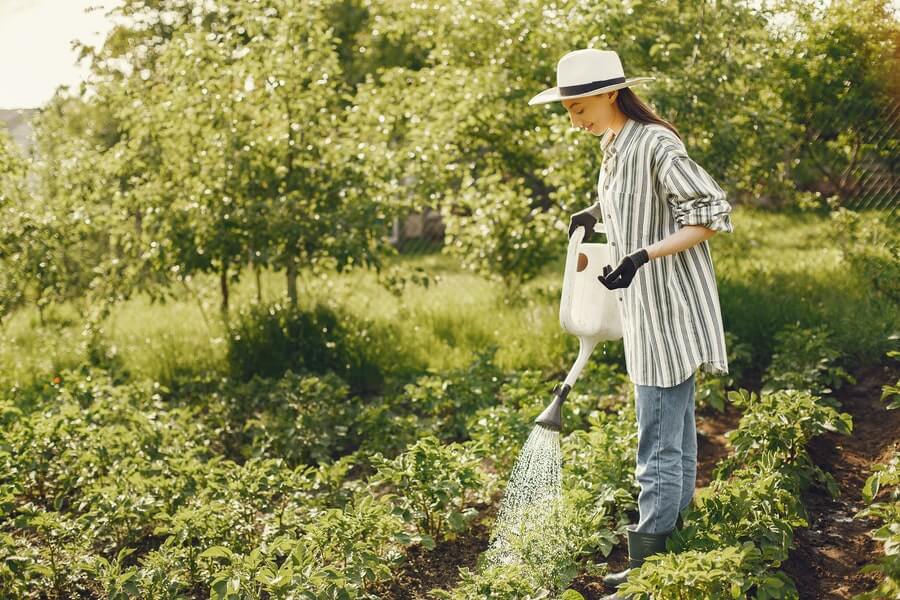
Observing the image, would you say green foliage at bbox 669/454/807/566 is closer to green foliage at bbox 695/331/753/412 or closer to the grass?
green foliage at bbox 695/331/753/412

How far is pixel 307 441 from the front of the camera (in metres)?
4.61

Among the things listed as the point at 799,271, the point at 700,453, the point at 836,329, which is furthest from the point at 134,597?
the point at 799,271

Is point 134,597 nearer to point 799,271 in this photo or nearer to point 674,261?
point 674,261

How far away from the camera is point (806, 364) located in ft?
15.1

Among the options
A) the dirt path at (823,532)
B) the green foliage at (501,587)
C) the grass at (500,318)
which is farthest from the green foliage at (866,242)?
the green foliage at (501,587)

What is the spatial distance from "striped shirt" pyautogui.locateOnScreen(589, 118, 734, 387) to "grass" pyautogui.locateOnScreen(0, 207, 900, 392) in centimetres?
236

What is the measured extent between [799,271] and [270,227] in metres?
3.33

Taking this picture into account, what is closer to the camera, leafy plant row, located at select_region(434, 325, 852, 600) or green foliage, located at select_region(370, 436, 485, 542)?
leafy plant row, located at select_region(434, 325, 852, 600)

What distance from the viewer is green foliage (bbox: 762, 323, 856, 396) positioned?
4406 mm

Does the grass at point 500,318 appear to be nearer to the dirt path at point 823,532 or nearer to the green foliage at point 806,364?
the green foliage at point 806,364

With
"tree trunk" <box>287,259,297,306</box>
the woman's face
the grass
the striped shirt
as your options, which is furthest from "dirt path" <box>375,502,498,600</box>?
"tree trunk" <box>287,259,297,306</box>

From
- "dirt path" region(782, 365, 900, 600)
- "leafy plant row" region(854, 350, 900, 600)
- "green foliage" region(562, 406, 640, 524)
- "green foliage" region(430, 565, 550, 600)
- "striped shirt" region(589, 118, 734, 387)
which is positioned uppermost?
"striped shirt" region(589, 118, 734, 387)

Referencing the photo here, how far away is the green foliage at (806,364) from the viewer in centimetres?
441

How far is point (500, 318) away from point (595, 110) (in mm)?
3470
